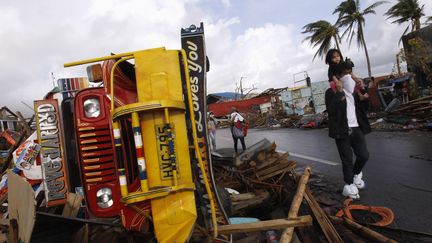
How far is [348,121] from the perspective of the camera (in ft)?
15.1

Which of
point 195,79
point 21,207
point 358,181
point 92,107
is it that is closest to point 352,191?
point 358,181

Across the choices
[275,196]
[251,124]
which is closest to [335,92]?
[275,196]

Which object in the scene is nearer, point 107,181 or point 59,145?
point 107,181

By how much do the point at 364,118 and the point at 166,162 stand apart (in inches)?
141

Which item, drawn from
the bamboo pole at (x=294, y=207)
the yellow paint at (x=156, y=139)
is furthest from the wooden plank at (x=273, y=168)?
the yellow paint at (x=156, y=139)

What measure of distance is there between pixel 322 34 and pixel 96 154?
38.4 m

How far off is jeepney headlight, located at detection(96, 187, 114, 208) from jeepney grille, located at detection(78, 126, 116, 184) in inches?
3.2

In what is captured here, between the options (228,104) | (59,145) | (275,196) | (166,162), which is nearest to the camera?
(166,162)

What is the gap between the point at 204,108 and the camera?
105 inches

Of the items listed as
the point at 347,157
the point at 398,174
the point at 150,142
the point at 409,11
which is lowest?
the point at 398,174

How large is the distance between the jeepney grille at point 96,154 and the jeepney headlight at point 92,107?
123mm

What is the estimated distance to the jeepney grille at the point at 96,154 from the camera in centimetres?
255

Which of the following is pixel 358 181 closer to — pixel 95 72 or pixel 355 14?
pixel 95 72

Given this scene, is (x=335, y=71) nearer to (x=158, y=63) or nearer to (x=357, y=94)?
(x=357, y=94)
